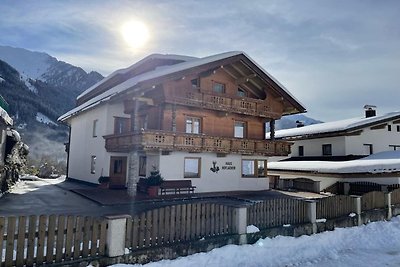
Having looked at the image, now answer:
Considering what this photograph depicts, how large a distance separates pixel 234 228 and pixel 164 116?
11412 millimetres

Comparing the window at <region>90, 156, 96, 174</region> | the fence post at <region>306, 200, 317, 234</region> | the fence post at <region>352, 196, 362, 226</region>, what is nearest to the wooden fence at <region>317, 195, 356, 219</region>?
the fence post at <region>352, 196, 362, 226</region>

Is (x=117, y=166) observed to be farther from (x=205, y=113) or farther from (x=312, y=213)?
(x=312, y=213)

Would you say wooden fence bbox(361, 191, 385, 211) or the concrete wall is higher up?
the concrete wall

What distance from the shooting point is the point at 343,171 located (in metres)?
22.2

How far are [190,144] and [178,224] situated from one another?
411 inches

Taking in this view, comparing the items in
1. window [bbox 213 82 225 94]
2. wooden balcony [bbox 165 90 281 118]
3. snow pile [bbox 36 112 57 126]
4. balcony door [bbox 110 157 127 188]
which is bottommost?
balcony door [bbox 110 157 127 188]

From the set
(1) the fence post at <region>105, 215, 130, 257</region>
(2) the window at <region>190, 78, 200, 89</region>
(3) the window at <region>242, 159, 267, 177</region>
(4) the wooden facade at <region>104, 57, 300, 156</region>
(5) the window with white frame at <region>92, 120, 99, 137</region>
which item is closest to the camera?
(1) the fence post at <region>105, 215, 130, 257</region>

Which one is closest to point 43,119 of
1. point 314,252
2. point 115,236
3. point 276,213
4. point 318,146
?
point 318,146

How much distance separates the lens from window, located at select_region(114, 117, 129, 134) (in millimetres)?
22516

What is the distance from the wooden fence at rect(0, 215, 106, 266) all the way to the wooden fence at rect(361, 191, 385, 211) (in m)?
Answer: 12.2

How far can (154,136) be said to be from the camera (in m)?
17.8

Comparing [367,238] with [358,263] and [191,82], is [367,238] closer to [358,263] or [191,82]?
[358,263]

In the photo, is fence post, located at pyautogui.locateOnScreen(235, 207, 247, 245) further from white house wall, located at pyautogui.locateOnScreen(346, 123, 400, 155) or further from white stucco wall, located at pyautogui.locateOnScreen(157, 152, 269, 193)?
white house wall, located at pyautogui.locateOnScreen(346, 123, 400, 155)

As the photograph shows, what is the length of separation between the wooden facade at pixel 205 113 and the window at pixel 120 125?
7 centimetres
